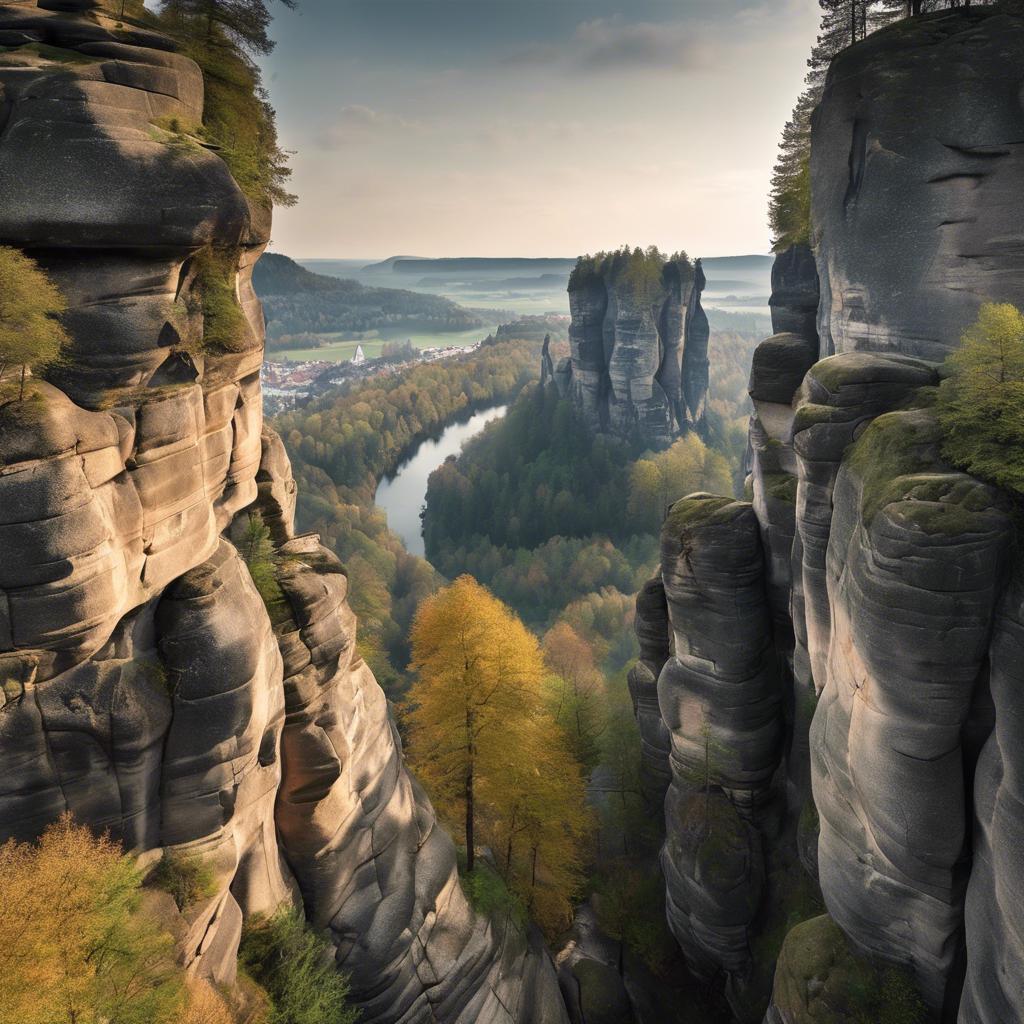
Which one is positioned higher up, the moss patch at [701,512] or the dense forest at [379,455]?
the moss patch at [701,512]

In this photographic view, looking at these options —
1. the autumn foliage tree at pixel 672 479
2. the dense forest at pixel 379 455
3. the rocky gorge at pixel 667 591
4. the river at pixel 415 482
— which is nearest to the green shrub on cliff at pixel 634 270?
the autumn foliage tree at pixel 672 479

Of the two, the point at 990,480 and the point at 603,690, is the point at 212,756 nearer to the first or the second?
the point at 990,480

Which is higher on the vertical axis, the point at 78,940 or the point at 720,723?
the point at 78,940

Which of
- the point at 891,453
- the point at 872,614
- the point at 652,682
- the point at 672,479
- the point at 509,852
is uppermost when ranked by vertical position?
the point at 891,453

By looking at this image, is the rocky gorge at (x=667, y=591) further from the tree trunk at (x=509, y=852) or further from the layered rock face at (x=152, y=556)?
the tree trunk at (x=509, y=852)

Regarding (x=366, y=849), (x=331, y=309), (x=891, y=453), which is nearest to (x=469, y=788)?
(x=366, y=849)

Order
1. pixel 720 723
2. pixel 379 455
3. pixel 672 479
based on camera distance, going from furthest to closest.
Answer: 1. pixel 379 455
2. pixel 672 479
3. pixel 720 723

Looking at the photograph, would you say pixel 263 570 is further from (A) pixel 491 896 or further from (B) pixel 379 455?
(B) pixel 379 455
